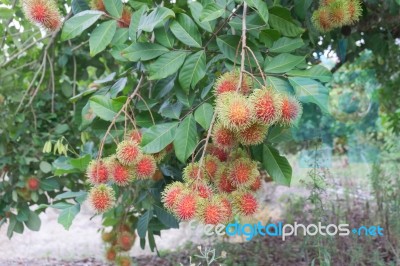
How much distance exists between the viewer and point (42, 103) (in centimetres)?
244

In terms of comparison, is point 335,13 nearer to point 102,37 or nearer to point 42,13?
point 102,37

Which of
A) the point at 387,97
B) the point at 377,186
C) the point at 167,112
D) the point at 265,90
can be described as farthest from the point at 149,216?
the point at 387,97

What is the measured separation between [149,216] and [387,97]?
2.16 metres

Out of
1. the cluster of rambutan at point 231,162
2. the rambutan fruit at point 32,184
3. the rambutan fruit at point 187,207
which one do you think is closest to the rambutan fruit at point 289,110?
the cluster of rambutan at point 231,162

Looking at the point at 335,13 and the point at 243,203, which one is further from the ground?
the point at 335,13

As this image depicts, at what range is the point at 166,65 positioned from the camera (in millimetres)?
1273

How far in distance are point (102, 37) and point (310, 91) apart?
1.80ft

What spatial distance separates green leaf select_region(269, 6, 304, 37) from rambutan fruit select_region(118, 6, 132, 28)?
393 millimetres

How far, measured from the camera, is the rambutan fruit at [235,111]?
0.91m

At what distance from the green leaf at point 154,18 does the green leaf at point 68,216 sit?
0.53 meters

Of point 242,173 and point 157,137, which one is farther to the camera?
point 157,137

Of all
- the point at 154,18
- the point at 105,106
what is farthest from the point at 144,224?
the point at 154,18

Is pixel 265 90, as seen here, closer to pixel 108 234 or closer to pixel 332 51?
pixel 108 234

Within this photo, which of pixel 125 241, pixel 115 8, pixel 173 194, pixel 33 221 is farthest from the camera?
pixel 33 221
